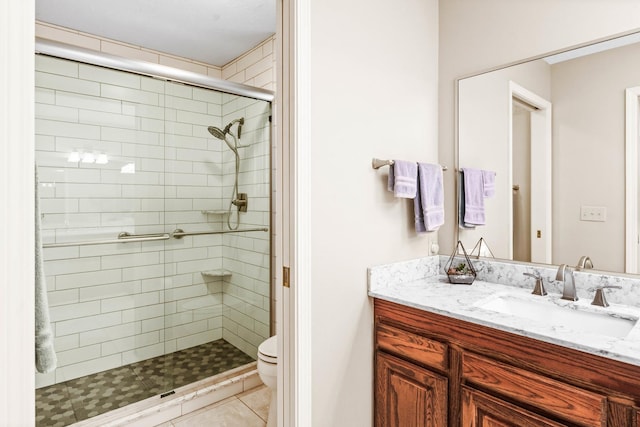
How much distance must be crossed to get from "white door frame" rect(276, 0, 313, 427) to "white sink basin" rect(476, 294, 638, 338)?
73 cm

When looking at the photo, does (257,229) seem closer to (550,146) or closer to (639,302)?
(550,146)

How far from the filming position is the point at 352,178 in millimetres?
1588

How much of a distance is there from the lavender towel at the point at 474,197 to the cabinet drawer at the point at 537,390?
0.83m

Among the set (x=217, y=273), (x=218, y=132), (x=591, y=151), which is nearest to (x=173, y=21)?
(x=218, y=132)

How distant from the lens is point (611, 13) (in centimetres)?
149

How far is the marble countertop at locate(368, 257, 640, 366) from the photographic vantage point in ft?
3.48

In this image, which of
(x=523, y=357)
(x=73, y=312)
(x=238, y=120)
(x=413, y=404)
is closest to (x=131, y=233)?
(x=73, y=312)

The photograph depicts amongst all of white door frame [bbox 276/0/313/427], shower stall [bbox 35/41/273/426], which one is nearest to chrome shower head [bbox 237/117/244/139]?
shower stall [bbox 35/41/273/426]

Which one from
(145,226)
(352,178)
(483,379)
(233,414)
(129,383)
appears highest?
(352,178)

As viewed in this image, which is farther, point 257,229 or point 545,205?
point 257,229

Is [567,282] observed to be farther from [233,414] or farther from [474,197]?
[233,414]

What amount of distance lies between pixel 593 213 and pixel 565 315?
18.9 inches

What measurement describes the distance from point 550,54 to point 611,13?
0.24 m
